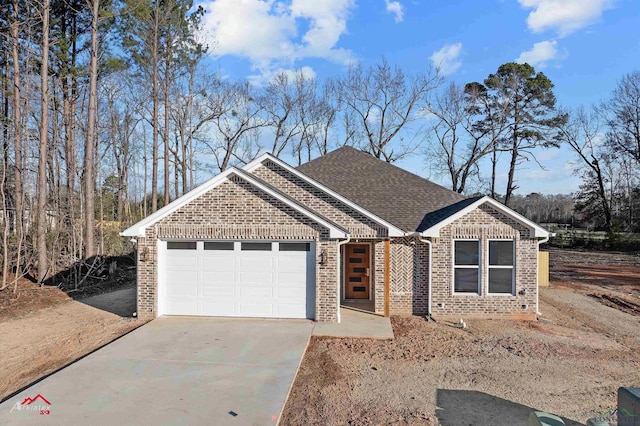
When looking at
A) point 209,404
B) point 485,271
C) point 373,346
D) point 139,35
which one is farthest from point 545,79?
point 209,404

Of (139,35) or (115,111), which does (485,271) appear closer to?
(139,35)

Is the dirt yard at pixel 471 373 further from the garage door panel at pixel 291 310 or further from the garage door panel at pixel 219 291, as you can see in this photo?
the garage door panel at pixel 219 291

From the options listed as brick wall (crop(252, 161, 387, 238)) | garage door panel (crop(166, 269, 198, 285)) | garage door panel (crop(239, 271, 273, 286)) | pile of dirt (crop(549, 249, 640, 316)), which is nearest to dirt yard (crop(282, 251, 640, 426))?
garage door panel (crop(239, 271, 273, 286))

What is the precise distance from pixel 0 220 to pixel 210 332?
11893 mm

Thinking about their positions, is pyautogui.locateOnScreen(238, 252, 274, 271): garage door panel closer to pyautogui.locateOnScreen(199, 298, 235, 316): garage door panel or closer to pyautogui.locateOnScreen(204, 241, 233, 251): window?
pyautogui.locateOnScreen(204, 241, 233, 251): window

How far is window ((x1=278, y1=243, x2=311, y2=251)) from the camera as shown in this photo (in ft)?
33.4

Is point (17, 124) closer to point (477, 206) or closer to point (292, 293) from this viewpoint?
point (292, 293)

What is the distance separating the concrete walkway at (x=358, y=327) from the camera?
9078mm

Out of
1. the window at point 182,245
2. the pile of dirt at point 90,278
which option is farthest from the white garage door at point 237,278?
the pile of dirt at point 90,278

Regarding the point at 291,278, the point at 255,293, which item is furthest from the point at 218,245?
the point at 291,278

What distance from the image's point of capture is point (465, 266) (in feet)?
35.8

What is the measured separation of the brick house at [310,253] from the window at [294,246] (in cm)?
3

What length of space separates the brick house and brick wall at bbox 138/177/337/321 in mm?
26

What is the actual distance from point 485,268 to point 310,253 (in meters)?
4.94
